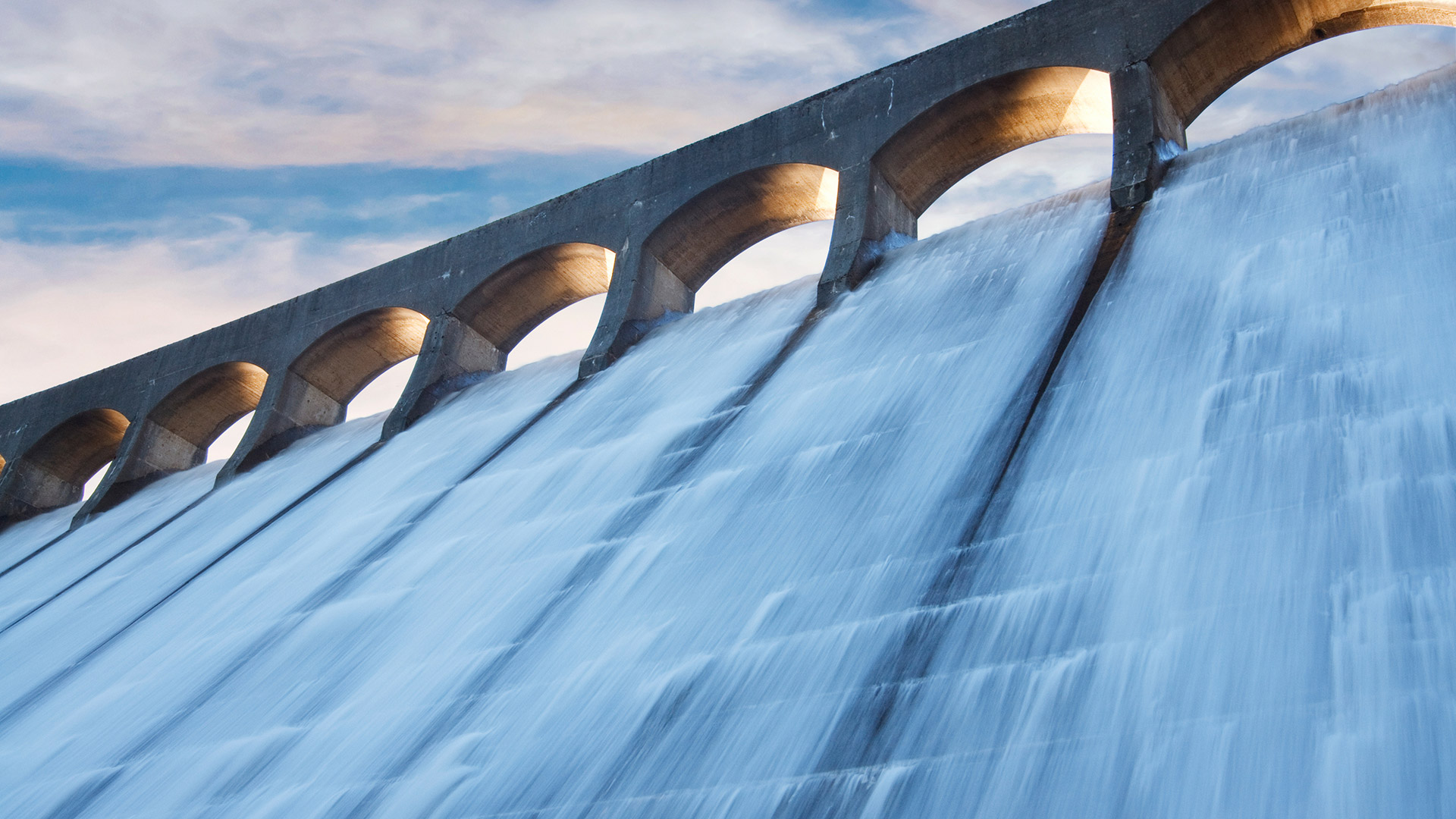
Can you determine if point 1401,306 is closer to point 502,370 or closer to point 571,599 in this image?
point 571,599

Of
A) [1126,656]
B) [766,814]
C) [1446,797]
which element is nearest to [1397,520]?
[1126,656]

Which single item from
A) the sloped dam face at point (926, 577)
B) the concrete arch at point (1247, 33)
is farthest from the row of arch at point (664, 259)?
the sloped dam face at point (926, 577)

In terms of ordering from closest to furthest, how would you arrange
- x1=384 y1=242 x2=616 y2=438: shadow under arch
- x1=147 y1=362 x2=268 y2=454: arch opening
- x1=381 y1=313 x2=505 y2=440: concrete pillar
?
x1=381 y1=313 x2=505 y2=440: concrete pillar → x1=384 y1=242 x2=616 y2=438: shadow under arch → x1=147 y1=362 x2=268 y2=454: arch opening

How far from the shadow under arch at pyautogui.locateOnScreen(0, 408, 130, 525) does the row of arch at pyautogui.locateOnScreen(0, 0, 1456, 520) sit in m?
0.02

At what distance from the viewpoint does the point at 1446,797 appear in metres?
2.87

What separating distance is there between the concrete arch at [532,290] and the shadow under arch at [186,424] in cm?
276

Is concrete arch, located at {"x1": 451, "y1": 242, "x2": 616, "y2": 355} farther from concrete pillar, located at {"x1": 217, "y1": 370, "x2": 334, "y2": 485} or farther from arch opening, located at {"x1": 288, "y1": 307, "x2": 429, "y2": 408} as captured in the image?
concrete pillar, located at {"x1": 217, "y1": 370, "x2": 334, "y2": 485}

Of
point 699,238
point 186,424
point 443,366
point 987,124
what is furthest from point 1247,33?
point 186,424

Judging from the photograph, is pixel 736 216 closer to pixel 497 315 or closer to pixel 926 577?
pixel 497 315

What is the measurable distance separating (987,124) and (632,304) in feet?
10.2

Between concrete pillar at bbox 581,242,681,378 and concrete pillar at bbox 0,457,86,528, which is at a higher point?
concrete pillar at bbox 0,457,86,528

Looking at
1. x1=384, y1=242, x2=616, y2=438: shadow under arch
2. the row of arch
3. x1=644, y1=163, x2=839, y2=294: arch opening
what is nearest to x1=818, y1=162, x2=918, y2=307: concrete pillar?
the row of arch

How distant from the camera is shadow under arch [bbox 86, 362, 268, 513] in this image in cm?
1299

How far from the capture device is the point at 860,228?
924 cm
